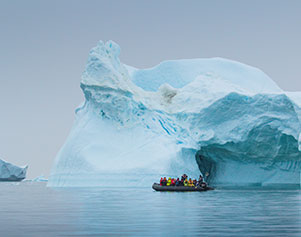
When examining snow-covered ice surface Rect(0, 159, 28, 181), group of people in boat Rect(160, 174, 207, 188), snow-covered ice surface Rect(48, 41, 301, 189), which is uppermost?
snow-covered ice surface Rect(0, 159, 28, 181)

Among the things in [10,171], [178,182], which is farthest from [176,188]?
[10,171]

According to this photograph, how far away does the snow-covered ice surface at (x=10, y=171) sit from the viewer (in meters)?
71.3

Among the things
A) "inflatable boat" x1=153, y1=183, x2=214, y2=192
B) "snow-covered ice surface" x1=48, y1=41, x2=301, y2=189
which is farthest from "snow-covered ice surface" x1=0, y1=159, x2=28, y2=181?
"inflatable boat" x1=153, y1=183, x2=214, y2=192

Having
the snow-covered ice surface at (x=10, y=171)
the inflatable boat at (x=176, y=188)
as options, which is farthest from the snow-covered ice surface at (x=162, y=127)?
the snow-covered ice surface at (x=10, y=171)

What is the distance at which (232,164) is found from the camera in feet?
131

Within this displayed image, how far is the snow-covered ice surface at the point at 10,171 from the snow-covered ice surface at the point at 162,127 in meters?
37.3

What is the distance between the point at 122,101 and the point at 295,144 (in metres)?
12.3

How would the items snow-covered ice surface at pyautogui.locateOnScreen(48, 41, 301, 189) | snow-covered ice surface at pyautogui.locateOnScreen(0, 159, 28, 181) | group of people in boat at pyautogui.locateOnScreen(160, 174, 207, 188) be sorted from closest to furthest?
group of people in boat at pyautogui.locateOnScreen(160, 174, 207, 188)
snow-covered ice surface at pyautogui.locateOnScreen(48, 41, 301, 189)
snow-covered ice surface at pyautogui.locateOnScreen(0, 159, 28, 181)

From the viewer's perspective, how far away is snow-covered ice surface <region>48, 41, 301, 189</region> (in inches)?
1245

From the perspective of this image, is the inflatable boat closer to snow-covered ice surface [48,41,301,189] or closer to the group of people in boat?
the group of people in boat

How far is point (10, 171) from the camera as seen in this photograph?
72.9 m

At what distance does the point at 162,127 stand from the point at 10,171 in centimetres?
4461

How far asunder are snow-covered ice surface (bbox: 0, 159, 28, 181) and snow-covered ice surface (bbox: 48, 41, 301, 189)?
37.3 meters

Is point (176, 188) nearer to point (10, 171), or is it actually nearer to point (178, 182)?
point (178, 182)
